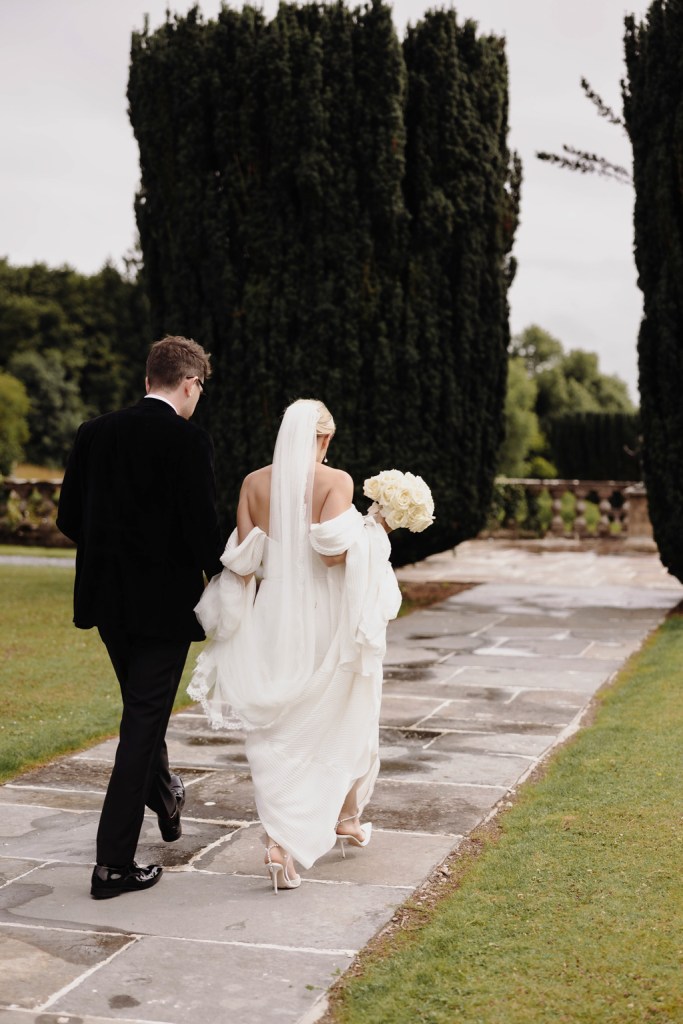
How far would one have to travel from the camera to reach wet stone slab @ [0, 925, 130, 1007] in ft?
10.2

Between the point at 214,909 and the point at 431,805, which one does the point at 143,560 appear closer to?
the point at 214,909

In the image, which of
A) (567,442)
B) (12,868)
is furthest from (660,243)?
(567,442)

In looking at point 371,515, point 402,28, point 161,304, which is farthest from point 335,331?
point 371,515

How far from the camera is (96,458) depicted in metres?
4.01

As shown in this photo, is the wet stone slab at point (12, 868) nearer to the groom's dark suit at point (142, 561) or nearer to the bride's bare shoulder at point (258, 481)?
the groom's dark suit at point (142, 561)

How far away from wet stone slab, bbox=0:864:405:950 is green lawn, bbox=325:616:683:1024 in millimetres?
149

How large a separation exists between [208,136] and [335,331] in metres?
2.53

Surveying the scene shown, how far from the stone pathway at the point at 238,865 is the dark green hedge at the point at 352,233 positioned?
3.59 meters

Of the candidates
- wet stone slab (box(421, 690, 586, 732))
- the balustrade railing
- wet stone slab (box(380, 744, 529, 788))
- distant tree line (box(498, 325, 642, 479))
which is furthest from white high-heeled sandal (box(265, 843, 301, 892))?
distant tree line (box(498, 325, 642, 479))

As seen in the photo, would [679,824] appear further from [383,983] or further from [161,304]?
[161,304]

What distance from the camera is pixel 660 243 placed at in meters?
11.4

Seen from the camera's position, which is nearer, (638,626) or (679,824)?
(679,824)

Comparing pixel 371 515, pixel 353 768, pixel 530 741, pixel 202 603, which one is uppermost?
pixel 371 515

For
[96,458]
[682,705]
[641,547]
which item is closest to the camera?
[96,458]
